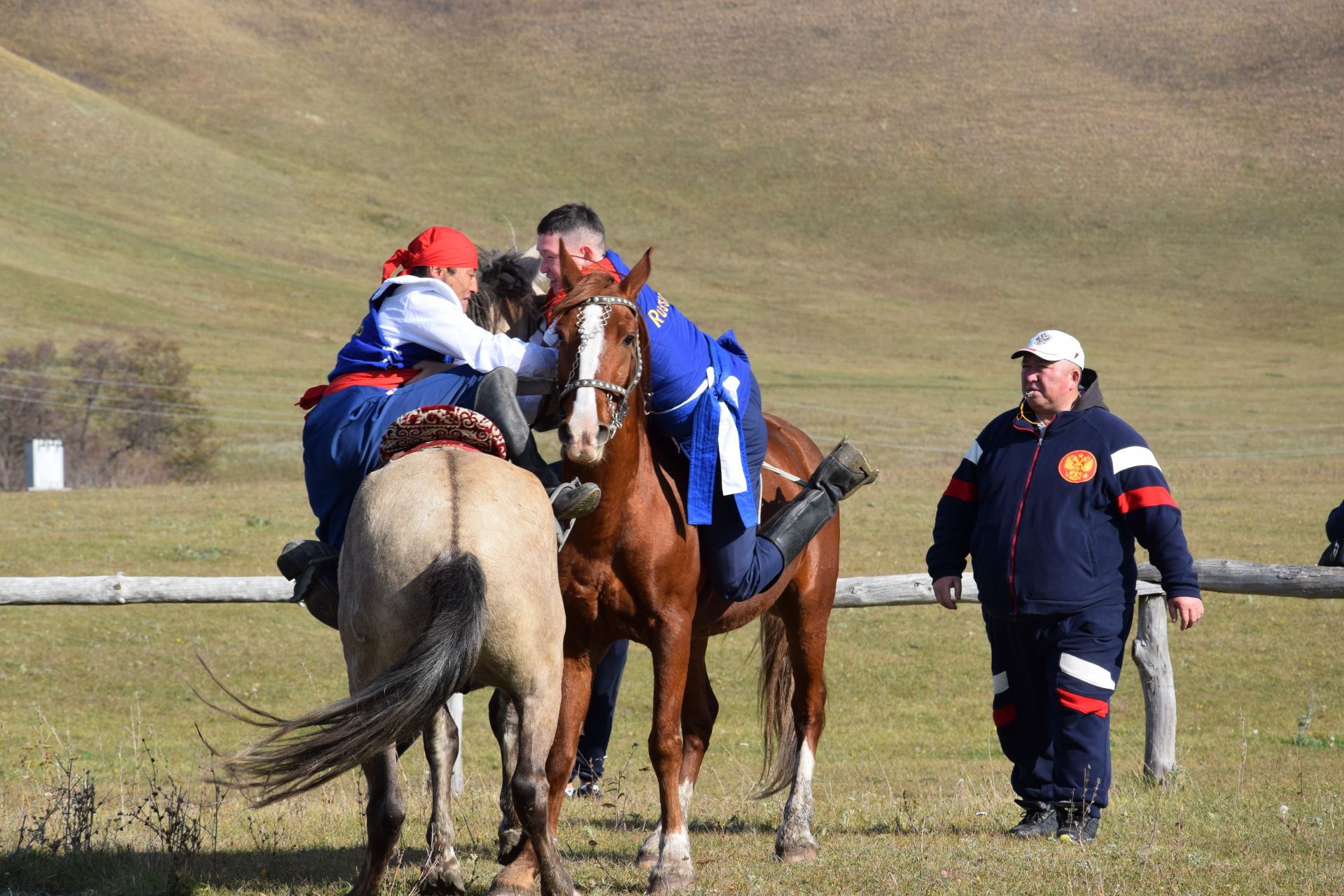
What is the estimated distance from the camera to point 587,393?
15.6ft

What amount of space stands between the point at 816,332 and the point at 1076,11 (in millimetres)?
59255

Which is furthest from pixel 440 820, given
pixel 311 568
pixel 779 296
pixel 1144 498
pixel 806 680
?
pixel 779 296

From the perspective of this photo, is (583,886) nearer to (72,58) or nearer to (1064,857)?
(1064,857)

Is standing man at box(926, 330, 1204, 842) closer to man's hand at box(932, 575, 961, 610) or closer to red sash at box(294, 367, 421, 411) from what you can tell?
man's hand at box(932, 575, 961, 610)

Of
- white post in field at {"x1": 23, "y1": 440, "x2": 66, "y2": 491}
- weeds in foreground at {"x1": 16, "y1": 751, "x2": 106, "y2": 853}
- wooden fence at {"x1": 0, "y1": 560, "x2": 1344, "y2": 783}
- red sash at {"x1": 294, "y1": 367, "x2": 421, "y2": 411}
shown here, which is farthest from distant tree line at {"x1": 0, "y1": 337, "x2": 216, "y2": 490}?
red sash at {"x1": 294, "y1": 367, "x2": 421, "y2": 411}

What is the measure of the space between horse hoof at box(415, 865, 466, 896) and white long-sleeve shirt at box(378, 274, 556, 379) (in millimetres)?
1950

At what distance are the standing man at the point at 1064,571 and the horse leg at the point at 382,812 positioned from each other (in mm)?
3042

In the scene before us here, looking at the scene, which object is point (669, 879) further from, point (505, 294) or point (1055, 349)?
point (1055, 349)

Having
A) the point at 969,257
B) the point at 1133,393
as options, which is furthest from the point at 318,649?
the point at 969,257

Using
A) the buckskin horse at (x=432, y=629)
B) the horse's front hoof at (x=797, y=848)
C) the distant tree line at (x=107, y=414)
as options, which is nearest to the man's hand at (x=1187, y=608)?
the horse's front hoof at (x=797, y=848)

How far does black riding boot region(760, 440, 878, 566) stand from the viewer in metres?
6.29

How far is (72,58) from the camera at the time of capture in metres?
91.4

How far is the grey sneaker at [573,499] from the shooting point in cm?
484

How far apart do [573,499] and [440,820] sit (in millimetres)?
1367
